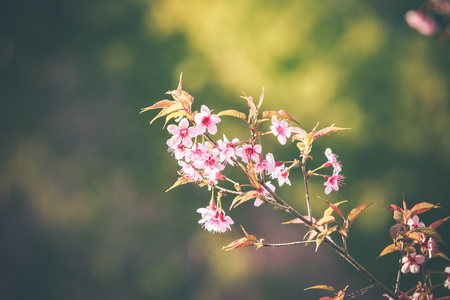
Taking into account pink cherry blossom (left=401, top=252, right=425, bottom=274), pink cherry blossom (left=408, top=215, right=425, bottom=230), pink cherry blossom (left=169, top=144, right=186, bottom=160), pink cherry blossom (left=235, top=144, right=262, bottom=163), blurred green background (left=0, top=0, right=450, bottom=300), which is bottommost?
pink cherry blossom (left=401, top=252, right=425, bottom=274)

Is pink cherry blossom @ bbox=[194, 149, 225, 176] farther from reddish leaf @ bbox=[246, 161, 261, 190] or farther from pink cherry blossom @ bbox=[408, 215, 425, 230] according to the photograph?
pink cherry blossom @ bbox=[408, 215, 425, 230]

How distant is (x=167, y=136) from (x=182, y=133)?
1321 millimetres

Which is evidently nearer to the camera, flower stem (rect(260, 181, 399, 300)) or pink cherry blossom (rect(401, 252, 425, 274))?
flower stem (rect(260, 181, 399, 300))

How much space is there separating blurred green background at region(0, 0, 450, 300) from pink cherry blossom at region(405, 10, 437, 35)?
0.13 metres

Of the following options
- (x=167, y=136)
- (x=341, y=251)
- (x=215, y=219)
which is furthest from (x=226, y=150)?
(x=167, y=136)

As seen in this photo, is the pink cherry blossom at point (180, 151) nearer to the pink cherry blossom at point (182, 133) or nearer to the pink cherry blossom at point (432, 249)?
the pink cherry blossom at point (182, 133)

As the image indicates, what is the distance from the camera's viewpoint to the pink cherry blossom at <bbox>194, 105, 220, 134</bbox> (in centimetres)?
54

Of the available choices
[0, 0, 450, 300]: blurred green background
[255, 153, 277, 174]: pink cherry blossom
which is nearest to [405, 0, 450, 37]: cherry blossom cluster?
[0, 0, 450, 300]: blurred green background

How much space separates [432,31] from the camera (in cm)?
174

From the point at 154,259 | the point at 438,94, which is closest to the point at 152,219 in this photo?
the point at 154,259

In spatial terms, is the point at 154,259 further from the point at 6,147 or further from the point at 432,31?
the point at 432,31

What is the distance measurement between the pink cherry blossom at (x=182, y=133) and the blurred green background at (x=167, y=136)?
1270 mm

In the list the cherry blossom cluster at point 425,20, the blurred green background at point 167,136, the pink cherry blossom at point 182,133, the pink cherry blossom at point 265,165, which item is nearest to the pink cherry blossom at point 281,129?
the pink cherry blossom at point 265,165

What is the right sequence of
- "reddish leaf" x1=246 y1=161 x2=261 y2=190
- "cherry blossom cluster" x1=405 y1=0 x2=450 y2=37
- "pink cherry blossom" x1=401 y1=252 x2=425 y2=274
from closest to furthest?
"reddish leaf" x1=246 y1=161 x2=261 y2=190, "pink cherry blossom" x1=401 y1=252 x2=425 y2=274, "cherry blossom cluster" x1=405 y1=0 x2=450 y2=37
